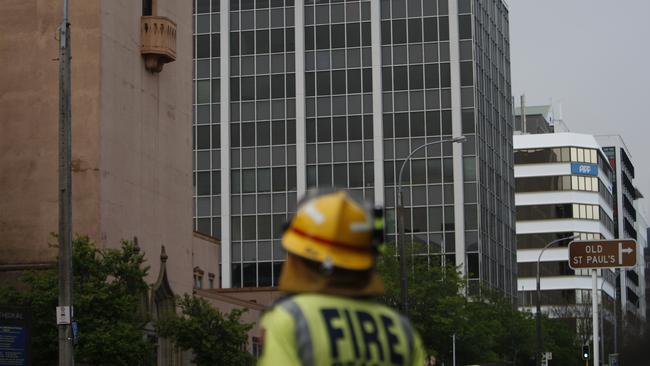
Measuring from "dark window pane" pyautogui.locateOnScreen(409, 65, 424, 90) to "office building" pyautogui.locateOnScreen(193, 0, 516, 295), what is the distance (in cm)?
9

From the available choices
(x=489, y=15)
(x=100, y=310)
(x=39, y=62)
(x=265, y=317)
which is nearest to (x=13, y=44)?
(x=39, y=62)

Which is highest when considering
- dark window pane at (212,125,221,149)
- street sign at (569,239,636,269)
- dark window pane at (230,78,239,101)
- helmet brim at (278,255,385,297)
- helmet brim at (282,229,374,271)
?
dark window pane at (230,78,239,101)

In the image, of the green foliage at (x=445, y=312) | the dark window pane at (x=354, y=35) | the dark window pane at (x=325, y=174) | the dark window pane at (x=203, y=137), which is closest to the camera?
the green foliage at (x=445, y=312)

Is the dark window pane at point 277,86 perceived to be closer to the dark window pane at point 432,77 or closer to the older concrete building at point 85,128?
the dark window pane at point 432,77

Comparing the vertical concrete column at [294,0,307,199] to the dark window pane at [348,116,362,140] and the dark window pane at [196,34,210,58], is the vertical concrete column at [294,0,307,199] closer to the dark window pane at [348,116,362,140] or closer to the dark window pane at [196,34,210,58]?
the dark window pane at [348,116,362,140]

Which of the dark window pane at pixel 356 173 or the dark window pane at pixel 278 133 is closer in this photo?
the dark window pane at pixel 356 173

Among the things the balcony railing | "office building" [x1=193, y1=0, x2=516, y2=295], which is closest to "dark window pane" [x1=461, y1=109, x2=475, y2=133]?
"office building" [x1=193, y1=0, x2=516, y2=295]

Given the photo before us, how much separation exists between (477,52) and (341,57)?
9.13 meters

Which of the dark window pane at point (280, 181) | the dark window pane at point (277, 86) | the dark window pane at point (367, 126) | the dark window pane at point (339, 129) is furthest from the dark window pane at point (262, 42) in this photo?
the dark window pane at point (367, 126)

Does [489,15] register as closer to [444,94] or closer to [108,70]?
[444,94]

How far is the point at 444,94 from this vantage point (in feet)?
297

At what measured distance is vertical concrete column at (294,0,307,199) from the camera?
9300 centimetres

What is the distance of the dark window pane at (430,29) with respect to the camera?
298ft

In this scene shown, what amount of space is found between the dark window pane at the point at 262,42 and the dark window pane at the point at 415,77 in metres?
10.3
